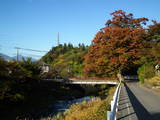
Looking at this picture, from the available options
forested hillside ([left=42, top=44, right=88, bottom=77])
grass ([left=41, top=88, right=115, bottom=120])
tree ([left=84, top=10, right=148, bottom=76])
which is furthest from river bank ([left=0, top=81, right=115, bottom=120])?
forested hillside ([left=42, top=44, right=88, bottom=77])

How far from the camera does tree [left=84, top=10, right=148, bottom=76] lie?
36.3m

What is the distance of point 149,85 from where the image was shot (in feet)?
80.8

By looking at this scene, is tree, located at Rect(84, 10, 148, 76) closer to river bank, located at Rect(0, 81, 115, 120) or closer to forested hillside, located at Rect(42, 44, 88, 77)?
river bank, located at Rect(0, 81, 115, 120)

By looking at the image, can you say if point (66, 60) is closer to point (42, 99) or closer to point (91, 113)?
point (42, 99)

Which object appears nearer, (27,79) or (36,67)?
(27,79)

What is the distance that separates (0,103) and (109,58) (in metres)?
20.6

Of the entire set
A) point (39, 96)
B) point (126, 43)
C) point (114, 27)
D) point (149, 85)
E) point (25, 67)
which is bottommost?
point (39, 96)

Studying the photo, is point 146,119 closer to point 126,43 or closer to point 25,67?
point 25,67

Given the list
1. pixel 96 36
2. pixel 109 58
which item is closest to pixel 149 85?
pixel 109 58

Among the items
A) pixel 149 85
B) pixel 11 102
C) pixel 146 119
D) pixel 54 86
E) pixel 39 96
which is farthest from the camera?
pixel 54 86

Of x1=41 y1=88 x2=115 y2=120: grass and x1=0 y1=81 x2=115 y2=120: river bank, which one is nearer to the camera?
x1=41 y1=88 x2=115 y2=120: grass

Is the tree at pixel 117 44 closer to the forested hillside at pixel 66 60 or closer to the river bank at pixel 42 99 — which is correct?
the river bank at pixel 42 99

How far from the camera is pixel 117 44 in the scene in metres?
37.3

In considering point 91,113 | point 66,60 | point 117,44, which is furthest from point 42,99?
point 66,60
